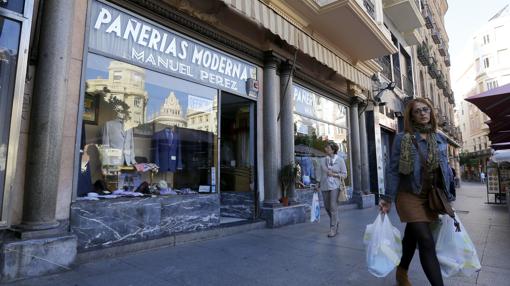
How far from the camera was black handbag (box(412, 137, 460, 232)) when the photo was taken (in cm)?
269

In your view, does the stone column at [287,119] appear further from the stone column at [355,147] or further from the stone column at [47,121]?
the stone column at [47,121]

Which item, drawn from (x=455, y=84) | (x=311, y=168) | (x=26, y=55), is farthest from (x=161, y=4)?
(x=455, y=84)

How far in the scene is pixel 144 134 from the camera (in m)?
6.07

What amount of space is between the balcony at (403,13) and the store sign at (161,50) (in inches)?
418

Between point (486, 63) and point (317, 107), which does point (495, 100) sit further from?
point (486, 63)

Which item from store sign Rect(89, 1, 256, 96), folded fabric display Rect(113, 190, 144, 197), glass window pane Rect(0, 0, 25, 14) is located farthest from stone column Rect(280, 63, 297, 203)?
glass window pane Rect(0, 0, 25, 14)

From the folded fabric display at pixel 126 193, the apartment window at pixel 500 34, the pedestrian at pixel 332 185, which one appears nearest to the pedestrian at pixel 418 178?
the pedestrian at pixel 332 185

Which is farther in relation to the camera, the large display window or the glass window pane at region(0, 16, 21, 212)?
the large display window

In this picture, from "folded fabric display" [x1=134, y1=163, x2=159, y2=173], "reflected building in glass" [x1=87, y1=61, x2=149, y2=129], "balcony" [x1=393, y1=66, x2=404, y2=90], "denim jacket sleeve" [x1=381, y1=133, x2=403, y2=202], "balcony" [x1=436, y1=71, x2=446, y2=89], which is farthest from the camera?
"balcony" [x1=436, y1=71, x2=446, y2=89]

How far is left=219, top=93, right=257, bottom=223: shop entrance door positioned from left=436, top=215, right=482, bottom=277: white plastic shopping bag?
14.9 feet

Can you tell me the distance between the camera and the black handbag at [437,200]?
8.83 feet

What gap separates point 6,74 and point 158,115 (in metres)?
2.94

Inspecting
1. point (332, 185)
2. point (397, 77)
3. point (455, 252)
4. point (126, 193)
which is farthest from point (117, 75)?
point (397, 77)

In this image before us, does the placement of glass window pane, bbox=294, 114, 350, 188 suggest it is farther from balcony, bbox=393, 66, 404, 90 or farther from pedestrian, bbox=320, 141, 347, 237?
balcony, bbox=393, 66, 404, 90
